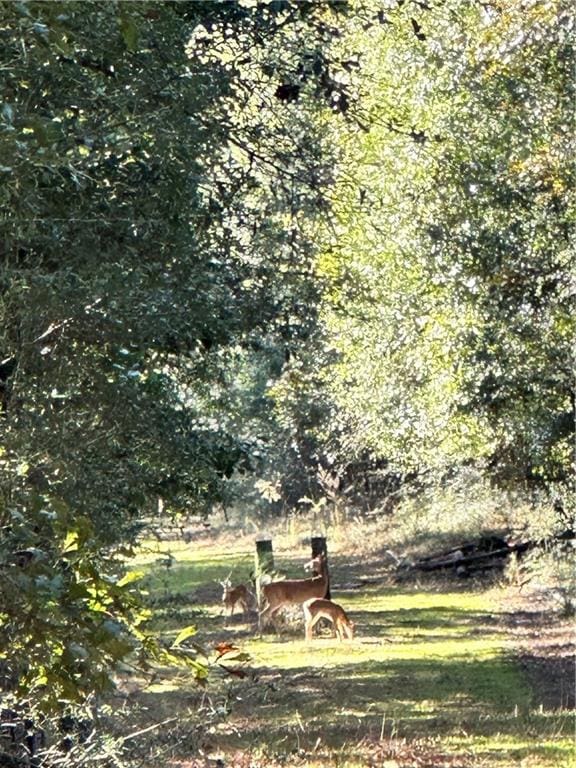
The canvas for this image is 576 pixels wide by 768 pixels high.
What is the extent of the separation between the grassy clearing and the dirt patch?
172 millimetres

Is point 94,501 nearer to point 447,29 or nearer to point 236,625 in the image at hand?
point 447,29

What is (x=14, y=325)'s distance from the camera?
626 cm

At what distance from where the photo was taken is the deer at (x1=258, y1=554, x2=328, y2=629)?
1870cm

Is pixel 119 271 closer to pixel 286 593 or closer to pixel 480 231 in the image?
pixel 480 231

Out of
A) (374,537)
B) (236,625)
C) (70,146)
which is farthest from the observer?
(374,537)

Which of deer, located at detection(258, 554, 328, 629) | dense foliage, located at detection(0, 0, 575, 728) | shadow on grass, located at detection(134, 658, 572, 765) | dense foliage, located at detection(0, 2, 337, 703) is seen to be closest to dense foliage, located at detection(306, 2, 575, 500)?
dense foliage, located at detection(0, 0, 575, 728)

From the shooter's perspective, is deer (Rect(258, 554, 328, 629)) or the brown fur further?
the brown fur

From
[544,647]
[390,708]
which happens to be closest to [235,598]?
[544,647]

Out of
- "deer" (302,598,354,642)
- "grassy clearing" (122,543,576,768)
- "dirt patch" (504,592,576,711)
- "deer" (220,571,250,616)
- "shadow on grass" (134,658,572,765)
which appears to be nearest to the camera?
"grassy clearing" (122,543,576,768)

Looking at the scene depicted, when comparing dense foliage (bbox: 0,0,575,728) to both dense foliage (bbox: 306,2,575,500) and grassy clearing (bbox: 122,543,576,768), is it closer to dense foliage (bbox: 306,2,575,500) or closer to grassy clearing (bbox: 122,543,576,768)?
dense foliage (bbox: 306,2,575,500)

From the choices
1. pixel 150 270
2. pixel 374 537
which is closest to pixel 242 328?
pixel 150 270

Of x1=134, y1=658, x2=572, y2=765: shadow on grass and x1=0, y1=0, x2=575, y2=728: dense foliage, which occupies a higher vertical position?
x1=0, y1=0, x2=575, y2=728: dense foliage

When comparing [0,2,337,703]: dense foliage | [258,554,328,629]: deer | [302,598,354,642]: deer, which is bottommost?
[302,598,354,642]: deer

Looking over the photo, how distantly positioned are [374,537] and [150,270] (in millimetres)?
24244
